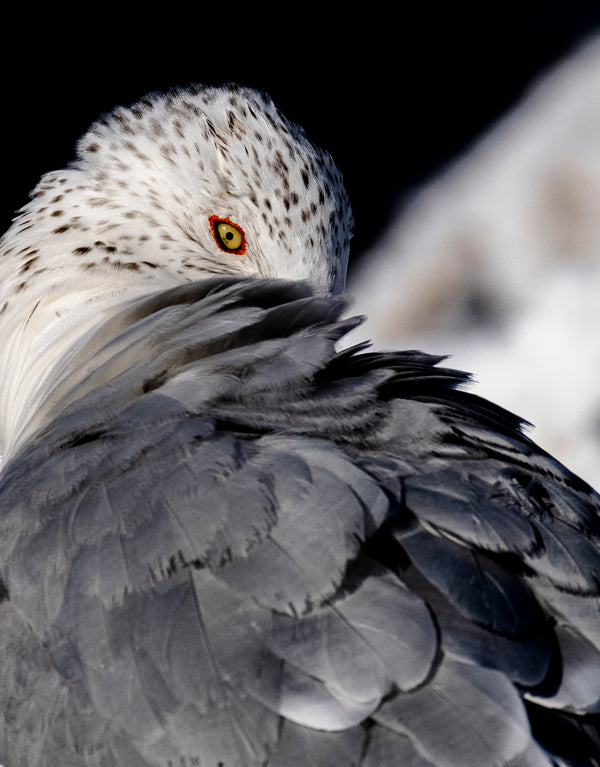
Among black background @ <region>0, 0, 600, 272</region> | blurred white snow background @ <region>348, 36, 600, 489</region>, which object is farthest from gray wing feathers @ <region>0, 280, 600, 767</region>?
black background @ <region>0, 0, 600, 272</region>

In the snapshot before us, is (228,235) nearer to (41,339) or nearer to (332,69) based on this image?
(41,339)

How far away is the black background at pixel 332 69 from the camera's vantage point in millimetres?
3580

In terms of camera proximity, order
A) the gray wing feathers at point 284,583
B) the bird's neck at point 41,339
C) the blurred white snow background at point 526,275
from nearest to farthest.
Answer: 1. the gray wing feathers at point 284,583
2. the bird's neck at point 41,339
3. the blurred white snow background at point 526,275

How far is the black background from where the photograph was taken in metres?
3.58

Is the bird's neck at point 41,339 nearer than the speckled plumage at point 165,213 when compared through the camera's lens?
Yes

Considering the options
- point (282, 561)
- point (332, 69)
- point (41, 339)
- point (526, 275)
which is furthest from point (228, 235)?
point (332, 69)

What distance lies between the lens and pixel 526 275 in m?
3.21

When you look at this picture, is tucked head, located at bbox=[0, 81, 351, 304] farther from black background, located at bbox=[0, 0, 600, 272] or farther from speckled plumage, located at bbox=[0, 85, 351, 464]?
black background, located at bbox=[0, 0, 600, 272]

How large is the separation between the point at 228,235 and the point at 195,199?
88 mm

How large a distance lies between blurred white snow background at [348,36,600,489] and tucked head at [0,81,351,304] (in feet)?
4.69

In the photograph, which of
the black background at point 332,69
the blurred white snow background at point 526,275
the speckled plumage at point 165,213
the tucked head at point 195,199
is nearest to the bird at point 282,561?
the speckled plumage at point 165,213

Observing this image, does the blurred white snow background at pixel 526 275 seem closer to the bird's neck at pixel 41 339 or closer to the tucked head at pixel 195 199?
the tucked head at pixel 195 199

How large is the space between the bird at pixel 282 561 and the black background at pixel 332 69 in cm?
247

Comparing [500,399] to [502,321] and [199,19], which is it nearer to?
[502,321]
